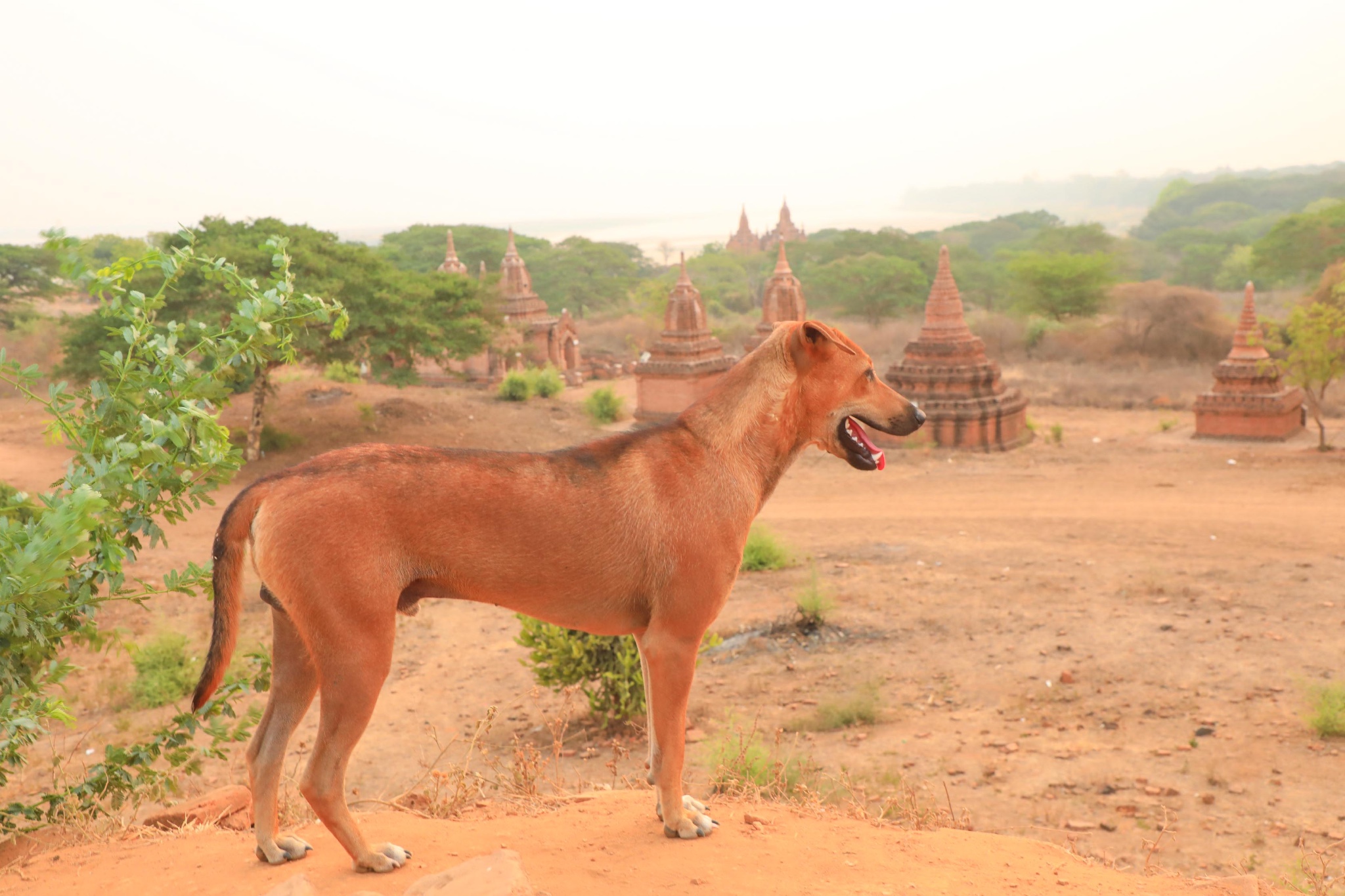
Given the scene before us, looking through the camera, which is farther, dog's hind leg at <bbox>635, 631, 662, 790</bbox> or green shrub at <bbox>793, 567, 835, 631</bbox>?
green shrub at <bbox>793, 567, 835, 631</bbox>

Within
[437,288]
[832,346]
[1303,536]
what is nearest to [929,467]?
[1303,536]

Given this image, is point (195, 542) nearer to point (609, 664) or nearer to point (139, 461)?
point (609, 664)

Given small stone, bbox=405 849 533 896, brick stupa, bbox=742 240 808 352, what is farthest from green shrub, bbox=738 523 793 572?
brick stupa, bbox=742 240 808 352

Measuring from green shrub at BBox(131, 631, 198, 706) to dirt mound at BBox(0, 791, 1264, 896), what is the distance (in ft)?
20.6

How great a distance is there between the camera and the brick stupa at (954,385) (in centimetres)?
2372

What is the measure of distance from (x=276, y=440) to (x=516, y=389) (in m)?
7.84

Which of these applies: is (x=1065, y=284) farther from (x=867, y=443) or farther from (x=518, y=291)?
(x=867, y=443)

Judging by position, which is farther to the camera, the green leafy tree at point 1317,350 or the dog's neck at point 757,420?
the green leafy tree at point 1317,350

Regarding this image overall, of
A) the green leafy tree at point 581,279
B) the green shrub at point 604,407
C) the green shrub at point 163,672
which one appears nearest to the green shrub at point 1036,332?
the green shrub at point 604,407

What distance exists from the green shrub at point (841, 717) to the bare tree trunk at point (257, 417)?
1520cm

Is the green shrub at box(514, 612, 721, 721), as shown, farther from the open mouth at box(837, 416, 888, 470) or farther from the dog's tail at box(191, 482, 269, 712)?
the dog's tail at box(191, 482, 269, 712)

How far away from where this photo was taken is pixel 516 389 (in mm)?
28875

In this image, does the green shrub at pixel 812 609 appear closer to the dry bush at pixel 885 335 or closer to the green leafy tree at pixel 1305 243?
the dry bush at pixel 885 335

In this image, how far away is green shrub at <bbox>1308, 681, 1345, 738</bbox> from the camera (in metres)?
8.00
